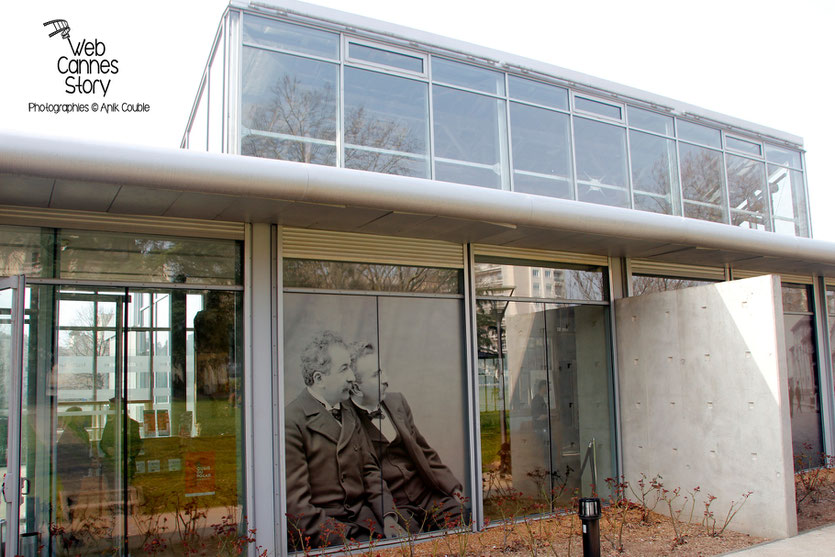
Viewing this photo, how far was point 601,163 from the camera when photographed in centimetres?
1084

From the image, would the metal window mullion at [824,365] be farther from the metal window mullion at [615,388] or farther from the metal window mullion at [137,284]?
the metal window mullion at [137,284]

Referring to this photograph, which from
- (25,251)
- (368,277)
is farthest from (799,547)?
(25,251)

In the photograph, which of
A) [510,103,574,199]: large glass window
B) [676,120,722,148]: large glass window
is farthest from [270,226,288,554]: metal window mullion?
[676,120,722,148]: large glass window

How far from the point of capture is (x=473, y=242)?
855 cm

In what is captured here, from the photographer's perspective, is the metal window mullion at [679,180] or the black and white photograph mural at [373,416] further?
the metal window mullion at [679,180]

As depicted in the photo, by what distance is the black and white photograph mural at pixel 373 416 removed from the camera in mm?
7336

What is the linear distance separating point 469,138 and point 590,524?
5342mm

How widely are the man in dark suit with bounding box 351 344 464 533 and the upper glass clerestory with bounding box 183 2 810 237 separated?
271cm

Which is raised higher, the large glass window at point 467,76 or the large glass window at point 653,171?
the large glass window at point 467,76

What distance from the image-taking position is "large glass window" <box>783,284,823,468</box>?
39.2 ft

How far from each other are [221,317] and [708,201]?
29.4 feet

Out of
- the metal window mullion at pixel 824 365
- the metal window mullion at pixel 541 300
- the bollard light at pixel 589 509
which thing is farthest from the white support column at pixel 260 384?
the metal window mullion at pixel 824 365

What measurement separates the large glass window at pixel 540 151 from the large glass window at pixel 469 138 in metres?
0.26

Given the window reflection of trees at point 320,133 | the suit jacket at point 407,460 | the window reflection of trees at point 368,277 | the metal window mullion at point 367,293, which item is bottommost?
the suit jacket at point 407,460
